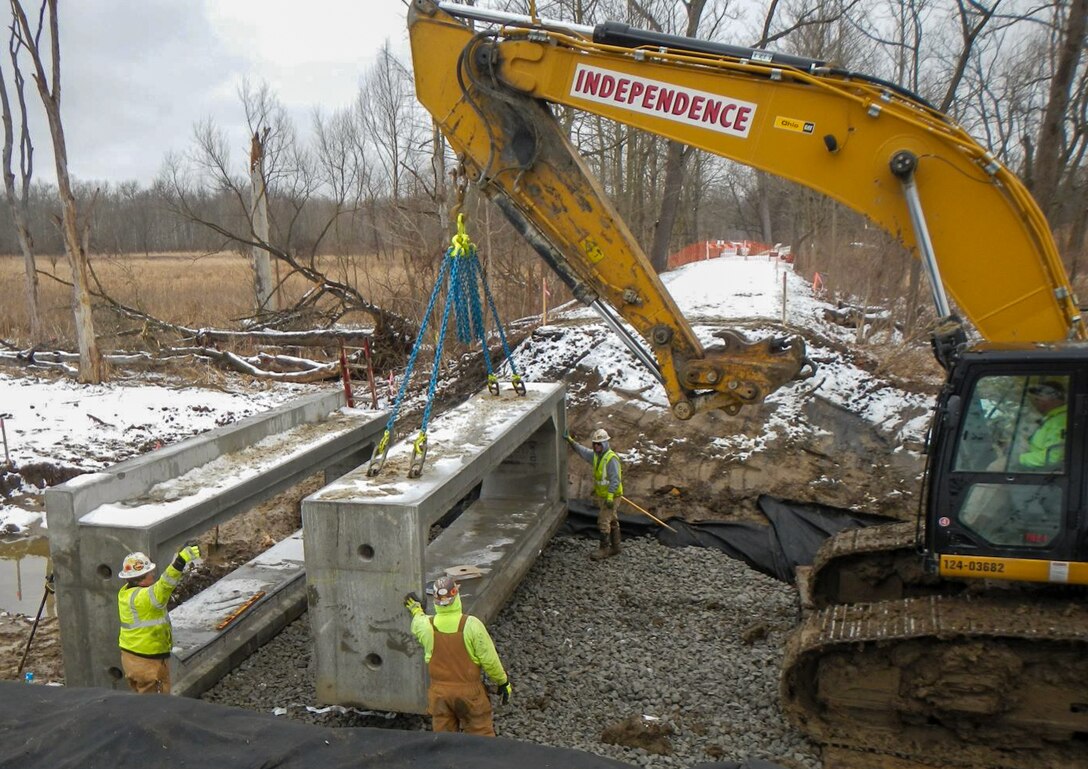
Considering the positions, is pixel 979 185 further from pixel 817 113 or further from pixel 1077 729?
pixel 1077 729

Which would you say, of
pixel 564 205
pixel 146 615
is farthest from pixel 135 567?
pixel 564 205

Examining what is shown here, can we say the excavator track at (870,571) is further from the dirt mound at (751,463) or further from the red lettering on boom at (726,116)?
the red lettering on boom at (726,116)

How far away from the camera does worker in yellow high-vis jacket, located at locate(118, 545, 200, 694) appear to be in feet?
17.5

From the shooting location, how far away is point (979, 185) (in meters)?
5.04

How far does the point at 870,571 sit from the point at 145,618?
522cm

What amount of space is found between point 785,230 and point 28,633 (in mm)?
63984

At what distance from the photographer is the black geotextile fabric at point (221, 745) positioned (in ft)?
10.6

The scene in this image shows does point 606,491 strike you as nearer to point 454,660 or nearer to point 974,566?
point 454,660

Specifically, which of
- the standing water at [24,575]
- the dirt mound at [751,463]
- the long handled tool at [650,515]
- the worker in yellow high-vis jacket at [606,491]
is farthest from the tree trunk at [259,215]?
the worker in yellow high-vis jacket at [606,491]

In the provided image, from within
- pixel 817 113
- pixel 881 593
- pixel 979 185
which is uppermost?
pixel 817 113

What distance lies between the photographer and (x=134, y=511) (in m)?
5.91

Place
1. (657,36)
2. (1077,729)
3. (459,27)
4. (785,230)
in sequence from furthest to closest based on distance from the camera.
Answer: (785,230), (459,27), (657,36), (1077,729)

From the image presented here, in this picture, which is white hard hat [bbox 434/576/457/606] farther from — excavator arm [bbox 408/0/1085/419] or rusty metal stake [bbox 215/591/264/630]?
rusty metal stake [bbox 215/591/264/630]

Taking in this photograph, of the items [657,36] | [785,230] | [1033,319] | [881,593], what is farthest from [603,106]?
[785,230]
